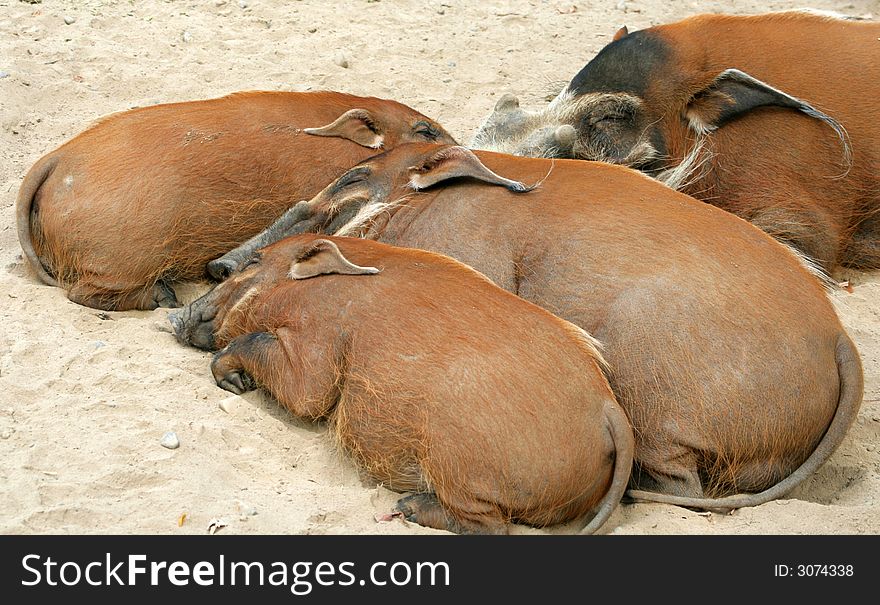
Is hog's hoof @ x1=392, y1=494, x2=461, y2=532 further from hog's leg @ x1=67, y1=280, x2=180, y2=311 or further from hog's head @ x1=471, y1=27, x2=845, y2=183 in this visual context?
hog's head @ x1=471, y1=27, x2=845, y2=183

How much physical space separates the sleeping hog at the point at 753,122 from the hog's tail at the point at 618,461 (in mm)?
1972

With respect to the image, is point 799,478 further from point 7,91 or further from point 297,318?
point 7,91

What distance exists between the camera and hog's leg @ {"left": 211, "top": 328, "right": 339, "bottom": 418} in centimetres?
441

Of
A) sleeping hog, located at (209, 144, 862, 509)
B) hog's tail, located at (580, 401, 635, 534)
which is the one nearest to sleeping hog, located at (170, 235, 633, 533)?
hog's tail, located at (580, 401, 635, 534)

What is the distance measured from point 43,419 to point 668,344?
7.42 ft

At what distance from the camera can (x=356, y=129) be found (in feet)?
19.2

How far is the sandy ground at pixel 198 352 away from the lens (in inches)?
155

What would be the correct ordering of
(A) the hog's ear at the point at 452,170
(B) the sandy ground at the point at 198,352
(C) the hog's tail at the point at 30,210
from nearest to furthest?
(B) the sandy ground at the point at 198,352 → (A) the hog's ear at the point at 452,170 → (C) the hog's tail at the point at 30,210

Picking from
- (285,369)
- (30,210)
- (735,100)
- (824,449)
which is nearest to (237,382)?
(285,369)

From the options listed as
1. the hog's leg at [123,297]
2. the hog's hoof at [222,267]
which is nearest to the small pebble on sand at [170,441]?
the hog's hoof at [222,267]

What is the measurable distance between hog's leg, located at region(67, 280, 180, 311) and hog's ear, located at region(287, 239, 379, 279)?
901 millimetres

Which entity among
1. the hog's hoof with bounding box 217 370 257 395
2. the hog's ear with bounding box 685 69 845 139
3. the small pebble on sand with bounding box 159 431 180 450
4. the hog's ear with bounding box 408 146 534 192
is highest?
the hog's ear with bounding box 685 69 845 139

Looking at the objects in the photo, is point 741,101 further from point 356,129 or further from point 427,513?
point 427,513

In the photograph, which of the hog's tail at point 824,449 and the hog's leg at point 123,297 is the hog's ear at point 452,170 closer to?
the hog's leg at point 123,297
